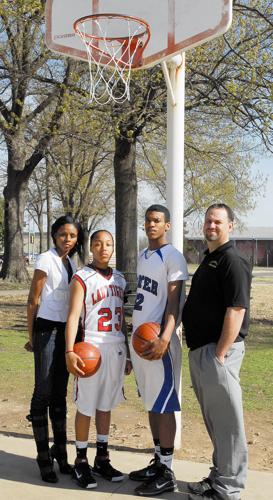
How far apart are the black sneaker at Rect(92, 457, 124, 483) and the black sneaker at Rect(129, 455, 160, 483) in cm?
10

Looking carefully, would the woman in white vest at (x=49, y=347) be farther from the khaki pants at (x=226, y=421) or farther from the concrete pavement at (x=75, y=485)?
the khaki pants at (x=226, y=421)

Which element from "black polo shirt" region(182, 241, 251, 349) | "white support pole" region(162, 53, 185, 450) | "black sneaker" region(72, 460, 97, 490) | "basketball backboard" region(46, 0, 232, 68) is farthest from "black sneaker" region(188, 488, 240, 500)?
"basketball backboard" region(46, 0, 232, 68)

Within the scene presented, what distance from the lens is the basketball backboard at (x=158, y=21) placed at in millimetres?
5812

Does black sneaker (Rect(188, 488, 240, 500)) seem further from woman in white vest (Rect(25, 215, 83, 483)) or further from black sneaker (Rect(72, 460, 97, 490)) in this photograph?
woman in white vest (Rect(25, 215, 83, 483))

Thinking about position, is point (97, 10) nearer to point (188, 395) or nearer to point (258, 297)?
point (188, 395)

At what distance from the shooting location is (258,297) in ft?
80.1

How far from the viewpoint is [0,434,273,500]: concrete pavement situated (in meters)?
4.65

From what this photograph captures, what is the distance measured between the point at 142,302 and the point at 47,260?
0.86 metres

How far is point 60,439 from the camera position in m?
5.13

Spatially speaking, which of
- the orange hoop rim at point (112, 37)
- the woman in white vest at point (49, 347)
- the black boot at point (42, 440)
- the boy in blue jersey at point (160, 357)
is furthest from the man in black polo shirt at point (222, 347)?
the orange hoop rim at point (112, 37)

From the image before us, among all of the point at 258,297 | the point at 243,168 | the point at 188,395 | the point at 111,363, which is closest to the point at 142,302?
the point at 111,363

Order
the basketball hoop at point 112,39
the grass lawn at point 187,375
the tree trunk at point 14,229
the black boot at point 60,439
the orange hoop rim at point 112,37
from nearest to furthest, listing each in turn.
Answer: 1. the black boot at point 60,439
2. the orange hoop rim at point 112,37
3. the basketball hoop at point 112,39
4. the grass lawn at point 187,375
5. the tree trunk at point 14,229

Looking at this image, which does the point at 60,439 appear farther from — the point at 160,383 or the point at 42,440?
the point at 160,383

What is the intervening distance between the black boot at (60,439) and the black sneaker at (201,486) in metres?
1.05
